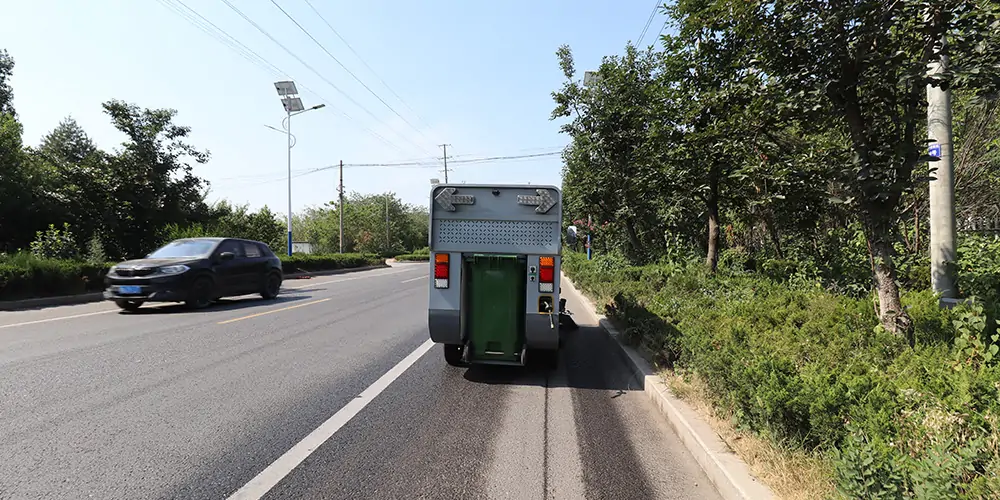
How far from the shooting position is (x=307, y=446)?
3766mm

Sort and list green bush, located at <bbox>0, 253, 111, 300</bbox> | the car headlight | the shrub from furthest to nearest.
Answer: the shrub, green bush, located at <bbox>0, 253, 111, 300</bbox>, the car headlight

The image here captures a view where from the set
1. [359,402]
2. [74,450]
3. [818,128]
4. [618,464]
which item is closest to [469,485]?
[618,464]

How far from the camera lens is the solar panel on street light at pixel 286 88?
30172 millimetres

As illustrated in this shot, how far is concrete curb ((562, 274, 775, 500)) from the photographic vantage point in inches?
116

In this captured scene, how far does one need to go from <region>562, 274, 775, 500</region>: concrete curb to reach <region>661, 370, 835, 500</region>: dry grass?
52mm

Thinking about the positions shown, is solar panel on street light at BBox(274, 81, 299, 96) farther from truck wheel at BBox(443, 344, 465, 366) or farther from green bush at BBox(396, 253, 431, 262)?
green bush at BBox(396, 253, 431, 262)

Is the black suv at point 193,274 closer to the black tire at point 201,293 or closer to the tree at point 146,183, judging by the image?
the black tire at point 201,293

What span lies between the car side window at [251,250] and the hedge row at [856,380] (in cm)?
1000

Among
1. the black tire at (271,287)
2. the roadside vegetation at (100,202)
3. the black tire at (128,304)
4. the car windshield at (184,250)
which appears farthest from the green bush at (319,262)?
the black tire at (128,304)

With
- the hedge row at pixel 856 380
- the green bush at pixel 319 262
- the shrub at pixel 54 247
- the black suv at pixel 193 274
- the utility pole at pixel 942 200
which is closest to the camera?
the hedge row at pixel 856 380

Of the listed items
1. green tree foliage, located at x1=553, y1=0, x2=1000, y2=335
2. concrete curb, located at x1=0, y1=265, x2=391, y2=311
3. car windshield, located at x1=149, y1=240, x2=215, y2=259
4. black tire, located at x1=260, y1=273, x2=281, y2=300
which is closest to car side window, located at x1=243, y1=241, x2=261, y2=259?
black tire, located at x1=260, y1=273, x2=281, y2=300

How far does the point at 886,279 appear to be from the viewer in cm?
550

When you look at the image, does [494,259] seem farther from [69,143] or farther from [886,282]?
[69,143]

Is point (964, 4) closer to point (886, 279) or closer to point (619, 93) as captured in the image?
point (886, 279)
